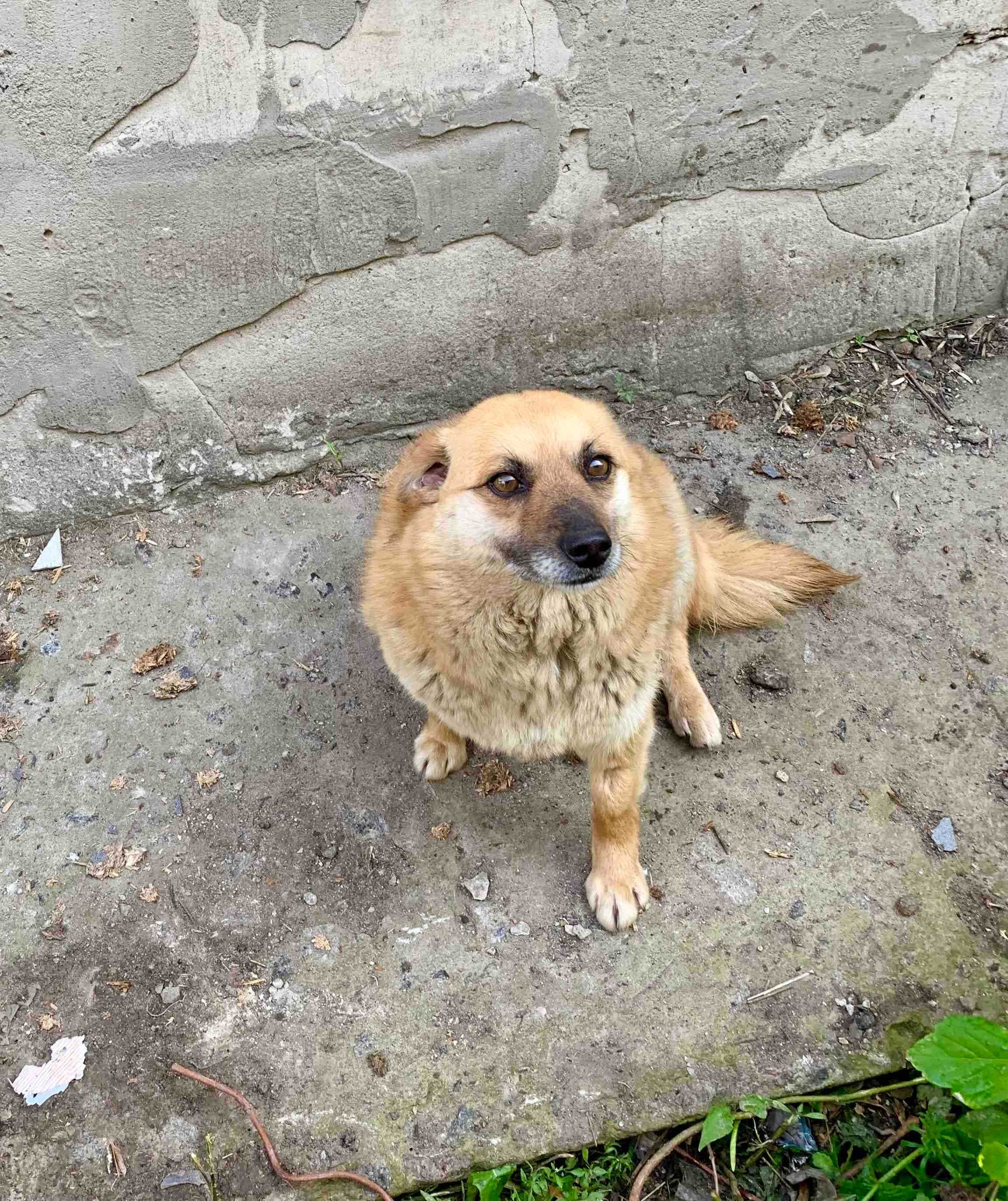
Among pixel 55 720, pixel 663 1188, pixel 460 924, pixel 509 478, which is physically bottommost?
pixel 663 1188

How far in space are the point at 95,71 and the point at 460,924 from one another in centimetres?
268

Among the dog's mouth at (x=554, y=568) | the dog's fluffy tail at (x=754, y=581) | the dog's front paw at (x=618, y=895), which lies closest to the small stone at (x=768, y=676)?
the dog's fluffy tail at (x=754, y=581)

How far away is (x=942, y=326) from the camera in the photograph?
11.5 feet

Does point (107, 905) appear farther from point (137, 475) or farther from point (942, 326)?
point (942, 326)

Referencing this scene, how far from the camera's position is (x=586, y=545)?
1756mm

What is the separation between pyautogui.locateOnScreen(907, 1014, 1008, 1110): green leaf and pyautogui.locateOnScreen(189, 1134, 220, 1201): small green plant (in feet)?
4.96

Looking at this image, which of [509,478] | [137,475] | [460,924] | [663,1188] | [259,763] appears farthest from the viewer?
[137,475]

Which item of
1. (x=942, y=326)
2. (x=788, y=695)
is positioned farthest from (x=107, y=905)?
(x=942, y=326)

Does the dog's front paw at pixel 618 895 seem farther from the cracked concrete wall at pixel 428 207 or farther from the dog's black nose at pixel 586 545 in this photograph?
the cracked concrete wall at pixel 428 207

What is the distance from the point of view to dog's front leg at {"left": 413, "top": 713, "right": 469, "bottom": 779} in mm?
2443

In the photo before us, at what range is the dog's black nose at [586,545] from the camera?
1759 mm

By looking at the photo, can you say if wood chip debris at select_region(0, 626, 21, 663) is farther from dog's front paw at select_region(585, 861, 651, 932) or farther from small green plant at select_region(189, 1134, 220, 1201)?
dog's front paw at select_region(585, 861, 651, 932)

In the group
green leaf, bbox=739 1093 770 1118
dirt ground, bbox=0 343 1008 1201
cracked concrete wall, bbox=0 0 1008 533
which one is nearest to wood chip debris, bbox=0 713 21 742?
dirt ground, bbox=0 343 1008 1201

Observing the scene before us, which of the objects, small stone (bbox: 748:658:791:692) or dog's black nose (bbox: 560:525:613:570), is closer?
dog's black nose (bbox: 560:525:613:570)
